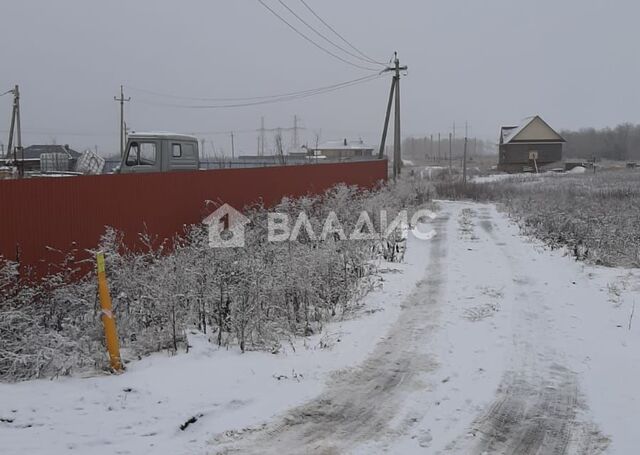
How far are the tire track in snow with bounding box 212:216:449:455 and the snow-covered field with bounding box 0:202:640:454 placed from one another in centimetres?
2

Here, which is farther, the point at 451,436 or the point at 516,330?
the point at 516,330

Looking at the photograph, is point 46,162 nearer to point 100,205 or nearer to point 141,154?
point 141,154

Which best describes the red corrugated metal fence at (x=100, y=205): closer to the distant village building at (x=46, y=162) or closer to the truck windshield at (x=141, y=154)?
the truck windshield at (x=141, y=154)

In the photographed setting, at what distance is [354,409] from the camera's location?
4.48 m

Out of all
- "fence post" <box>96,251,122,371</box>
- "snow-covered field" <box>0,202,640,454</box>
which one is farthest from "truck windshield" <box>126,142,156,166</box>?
"fence post" <box>96,251,122,371</box>

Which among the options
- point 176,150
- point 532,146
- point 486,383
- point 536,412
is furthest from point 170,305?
point 532,146

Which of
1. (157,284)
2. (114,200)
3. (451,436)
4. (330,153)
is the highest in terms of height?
(330,153)

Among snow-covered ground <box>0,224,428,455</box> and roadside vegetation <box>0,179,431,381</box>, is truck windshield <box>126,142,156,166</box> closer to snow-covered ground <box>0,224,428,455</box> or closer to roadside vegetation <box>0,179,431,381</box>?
roadside vegetation <box>0,179,431,381</box>

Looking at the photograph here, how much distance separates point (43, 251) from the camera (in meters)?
6.78

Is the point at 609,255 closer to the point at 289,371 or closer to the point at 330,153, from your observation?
the point at 289,371

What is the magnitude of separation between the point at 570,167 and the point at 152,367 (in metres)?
72.3

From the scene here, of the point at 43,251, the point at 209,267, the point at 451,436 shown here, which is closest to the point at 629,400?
the point at 451,436

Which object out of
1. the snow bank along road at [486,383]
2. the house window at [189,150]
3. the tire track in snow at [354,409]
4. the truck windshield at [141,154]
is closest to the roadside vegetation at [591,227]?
the snow bank along road at [486,383]

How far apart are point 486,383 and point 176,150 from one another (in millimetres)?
11263
